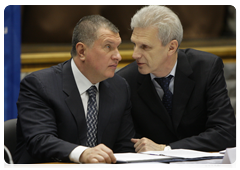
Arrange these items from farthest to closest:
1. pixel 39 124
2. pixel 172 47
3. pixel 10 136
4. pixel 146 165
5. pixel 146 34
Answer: pixel 172 47, pixel 146 34, pixel 10 136, pixel 39 124, pixel 146 165

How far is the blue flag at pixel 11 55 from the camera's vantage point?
8.98 feet

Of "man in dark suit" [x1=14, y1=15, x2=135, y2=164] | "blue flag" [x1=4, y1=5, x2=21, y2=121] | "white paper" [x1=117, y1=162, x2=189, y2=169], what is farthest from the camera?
"blue flag" [x1=4, y1=5, x2=21, y2=121]

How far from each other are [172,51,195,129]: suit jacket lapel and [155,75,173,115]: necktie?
4 centimetres

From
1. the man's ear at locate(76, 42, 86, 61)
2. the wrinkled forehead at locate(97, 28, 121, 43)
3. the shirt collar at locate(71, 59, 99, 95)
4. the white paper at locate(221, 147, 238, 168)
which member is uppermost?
the wrinkled forehead at locate(97, 28, 121, 43)

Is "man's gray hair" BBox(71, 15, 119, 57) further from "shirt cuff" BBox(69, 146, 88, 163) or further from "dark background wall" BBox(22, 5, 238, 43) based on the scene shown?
"dark background wall" BBox(22, 5, 238, 43)

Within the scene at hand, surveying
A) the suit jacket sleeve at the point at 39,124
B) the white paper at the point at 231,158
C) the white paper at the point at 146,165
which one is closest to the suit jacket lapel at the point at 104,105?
the suit jacket sleeve at the point at 39,124

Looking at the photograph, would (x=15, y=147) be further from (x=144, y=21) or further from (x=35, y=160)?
(x=144, y=21)

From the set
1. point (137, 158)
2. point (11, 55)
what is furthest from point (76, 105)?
point (11, 55)

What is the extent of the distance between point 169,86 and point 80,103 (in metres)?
0.68

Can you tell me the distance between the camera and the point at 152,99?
88.0 inches

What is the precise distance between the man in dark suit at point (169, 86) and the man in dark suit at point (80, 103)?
0.61ft

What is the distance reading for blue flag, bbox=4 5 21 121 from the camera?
2.74m

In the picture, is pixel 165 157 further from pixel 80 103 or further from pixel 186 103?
pixel 186 103

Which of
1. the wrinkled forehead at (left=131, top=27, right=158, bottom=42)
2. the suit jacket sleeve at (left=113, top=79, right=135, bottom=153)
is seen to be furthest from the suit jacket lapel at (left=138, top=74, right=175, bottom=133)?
the wrinkled forehead at (left=131, top=27, right=158, bottom=42)
